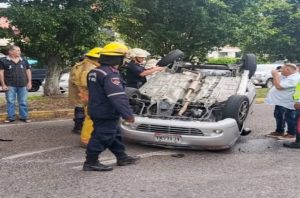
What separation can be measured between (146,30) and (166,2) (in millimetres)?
1320

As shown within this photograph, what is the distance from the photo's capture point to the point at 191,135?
6.86 m

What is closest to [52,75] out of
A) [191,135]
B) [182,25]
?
[182,25]

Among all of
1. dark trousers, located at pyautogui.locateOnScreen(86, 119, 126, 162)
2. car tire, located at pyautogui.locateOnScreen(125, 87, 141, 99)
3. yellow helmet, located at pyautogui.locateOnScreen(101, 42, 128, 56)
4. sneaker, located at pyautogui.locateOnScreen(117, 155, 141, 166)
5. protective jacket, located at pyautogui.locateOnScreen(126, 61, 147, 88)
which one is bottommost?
sneaker, located at pyautogui.locateOnScreen(117, 155, 141, 166)

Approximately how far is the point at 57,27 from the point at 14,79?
235 cm

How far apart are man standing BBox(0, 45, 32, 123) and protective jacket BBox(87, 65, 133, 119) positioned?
4046mm

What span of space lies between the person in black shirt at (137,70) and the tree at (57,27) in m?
3.31

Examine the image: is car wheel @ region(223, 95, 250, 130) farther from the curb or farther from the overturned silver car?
the curb

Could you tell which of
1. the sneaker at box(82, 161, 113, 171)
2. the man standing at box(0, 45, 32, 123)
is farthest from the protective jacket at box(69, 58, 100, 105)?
the man standing at box(0, 45, 32, 123)

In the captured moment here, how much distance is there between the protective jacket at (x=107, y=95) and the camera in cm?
565

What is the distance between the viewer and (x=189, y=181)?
219 inches

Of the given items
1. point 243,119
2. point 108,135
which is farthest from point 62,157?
point 243,119

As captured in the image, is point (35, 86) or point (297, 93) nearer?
point (297, 93)

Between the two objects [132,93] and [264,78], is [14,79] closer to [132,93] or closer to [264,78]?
[132,93]

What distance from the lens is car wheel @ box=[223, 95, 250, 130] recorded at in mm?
7000
